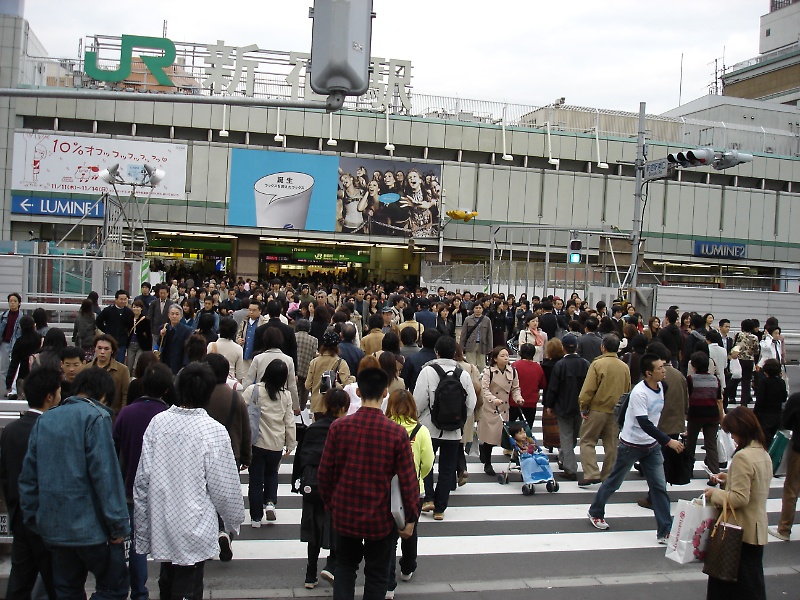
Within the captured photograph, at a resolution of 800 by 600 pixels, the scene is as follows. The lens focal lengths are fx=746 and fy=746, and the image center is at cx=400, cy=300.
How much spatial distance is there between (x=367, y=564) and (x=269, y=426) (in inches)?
95.0

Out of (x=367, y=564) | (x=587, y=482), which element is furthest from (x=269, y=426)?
(x=587, y=482)

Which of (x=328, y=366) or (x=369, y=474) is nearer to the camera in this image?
(x=369, y=474)

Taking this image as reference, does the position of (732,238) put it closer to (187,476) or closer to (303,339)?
(303,339)

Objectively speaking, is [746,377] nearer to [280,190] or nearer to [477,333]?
[477,333]

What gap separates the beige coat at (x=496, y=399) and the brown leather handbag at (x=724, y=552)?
4.00 meters

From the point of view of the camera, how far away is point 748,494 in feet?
16.6

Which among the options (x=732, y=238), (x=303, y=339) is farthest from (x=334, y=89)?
(x=732, y=238)

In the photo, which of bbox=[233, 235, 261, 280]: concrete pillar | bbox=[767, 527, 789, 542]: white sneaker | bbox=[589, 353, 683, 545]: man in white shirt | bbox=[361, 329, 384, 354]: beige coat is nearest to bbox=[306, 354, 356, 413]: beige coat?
bbox=[361, 329, 384, 354]: beige coat

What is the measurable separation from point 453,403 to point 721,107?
175ft

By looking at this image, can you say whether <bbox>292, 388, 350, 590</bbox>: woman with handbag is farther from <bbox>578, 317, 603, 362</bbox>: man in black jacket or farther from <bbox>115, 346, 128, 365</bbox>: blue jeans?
<bbox>115, 346, 128, 365</bbox>: blue jeans

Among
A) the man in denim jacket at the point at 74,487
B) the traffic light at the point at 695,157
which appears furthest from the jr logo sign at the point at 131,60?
the man in denim jacket at the point at 74,487

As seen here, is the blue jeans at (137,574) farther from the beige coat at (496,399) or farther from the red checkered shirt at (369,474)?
the beige coat at (496,399)

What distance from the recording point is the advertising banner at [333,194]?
40.8 metres

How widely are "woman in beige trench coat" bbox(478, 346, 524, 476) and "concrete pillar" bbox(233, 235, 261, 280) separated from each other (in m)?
33.8
